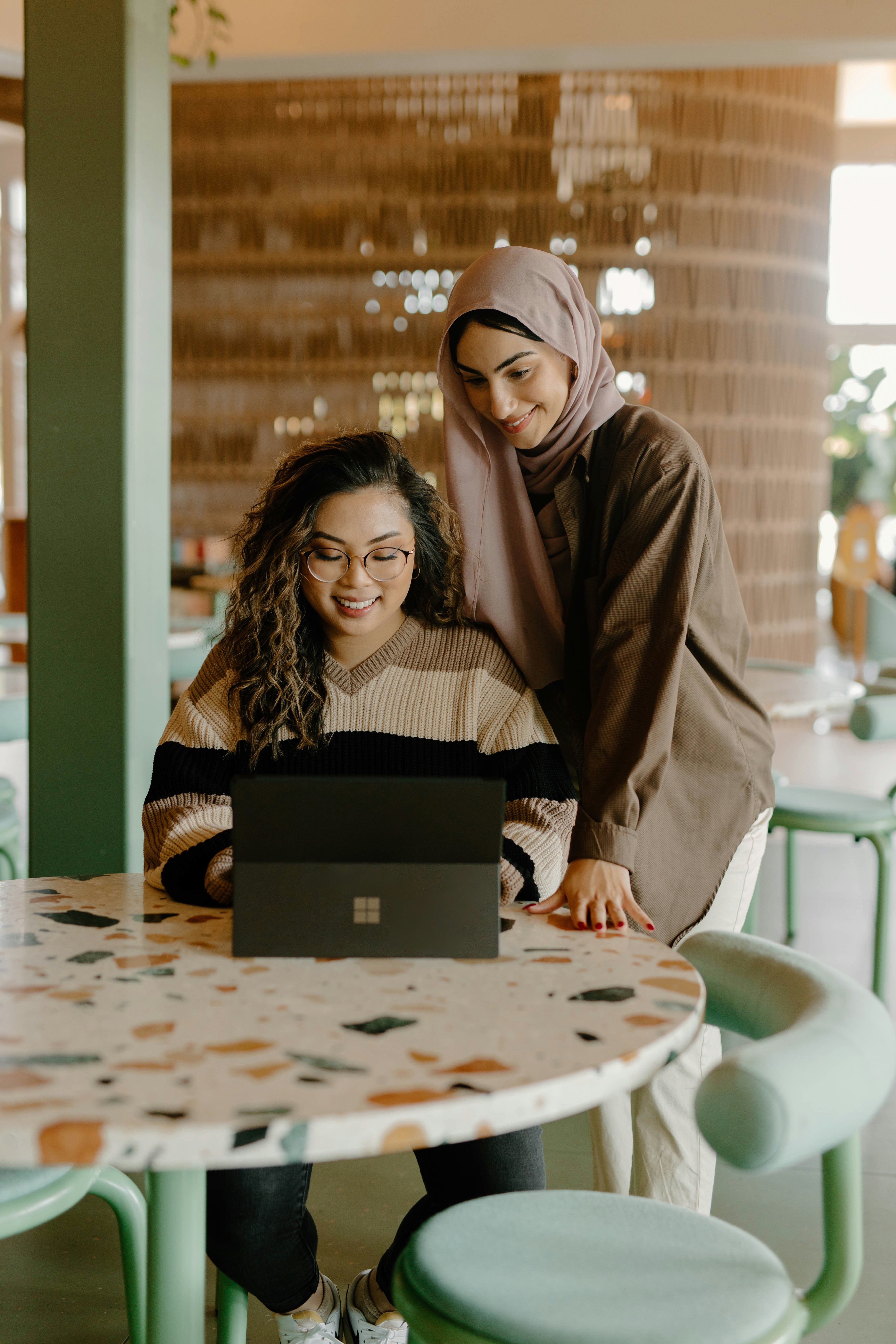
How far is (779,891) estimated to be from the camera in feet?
14.0

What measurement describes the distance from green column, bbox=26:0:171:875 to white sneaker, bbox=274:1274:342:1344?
2.90 feet

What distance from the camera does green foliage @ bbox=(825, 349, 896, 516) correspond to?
16641 millimetres

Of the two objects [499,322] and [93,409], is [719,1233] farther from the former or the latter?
[93,409]

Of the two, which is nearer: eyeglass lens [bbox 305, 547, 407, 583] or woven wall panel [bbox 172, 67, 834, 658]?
eyeglass lens [bbox 305, 547, 407, 583]

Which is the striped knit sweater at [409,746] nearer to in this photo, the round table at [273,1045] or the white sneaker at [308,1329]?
the round table at [273,1045]

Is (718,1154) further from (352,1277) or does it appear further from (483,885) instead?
(352,1277)

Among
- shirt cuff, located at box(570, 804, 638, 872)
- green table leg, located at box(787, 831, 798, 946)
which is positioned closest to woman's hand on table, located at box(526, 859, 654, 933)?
shirt cuff, located at box(570, 804, 638, 872)

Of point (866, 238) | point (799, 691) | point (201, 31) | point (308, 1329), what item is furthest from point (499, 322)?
point (866, 238)

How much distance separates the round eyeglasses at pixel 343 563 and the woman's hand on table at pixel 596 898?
47 cm

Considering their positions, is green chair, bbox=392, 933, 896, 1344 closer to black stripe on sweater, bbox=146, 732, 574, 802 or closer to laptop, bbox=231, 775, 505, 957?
laptop, bbox=231, 775, 505, 957

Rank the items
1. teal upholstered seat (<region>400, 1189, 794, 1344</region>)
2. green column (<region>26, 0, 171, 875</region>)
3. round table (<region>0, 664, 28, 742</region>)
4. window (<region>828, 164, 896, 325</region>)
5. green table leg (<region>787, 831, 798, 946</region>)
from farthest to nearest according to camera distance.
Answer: window (<region>828, 164, 896, 325</region>) → green table leg (<region>787, 831, 798, 946</region>) → round table (<region>0, 664, 28, 742</region>) → green column (<region>26, 0, 171, 875</region>) → teal upholstered seat (<region>400, 1189, 794, 1344</region>)

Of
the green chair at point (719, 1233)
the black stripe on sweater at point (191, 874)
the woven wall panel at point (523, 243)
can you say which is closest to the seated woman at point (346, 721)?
the black stripe on sweater at point (191, 874)

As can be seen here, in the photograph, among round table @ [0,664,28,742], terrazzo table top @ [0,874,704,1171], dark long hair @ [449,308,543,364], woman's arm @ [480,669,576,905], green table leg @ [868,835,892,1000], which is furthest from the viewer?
green table leg @ [868,835,892,1000]

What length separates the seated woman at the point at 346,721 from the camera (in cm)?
144
